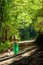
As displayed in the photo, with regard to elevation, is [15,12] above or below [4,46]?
above

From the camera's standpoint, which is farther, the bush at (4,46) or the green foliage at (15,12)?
the green foliage at (15,12)

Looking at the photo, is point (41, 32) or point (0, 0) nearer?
point (41, 32)

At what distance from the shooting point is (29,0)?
26594mm

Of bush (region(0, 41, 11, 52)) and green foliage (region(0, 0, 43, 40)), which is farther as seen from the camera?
green foliage (region(0, 0, 43, 40))

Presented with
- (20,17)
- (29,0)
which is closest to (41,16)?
(29,0)

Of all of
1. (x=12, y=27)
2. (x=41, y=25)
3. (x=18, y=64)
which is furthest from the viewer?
(x=12, y=27)

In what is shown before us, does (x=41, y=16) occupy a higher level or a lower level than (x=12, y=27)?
higher

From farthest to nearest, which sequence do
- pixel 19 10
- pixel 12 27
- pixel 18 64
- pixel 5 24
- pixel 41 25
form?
1. pixel 19 10
2. pixel 12 27
3. pixel 5 24
4. pixel 41 25
5. pixel 18 64

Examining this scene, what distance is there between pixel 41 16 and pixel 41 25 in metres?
0.90

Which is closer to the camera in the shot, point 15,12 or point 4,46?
point 4,46

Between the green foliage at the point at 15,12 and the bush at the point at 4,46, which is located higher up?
the green foliage at the point at 15,12

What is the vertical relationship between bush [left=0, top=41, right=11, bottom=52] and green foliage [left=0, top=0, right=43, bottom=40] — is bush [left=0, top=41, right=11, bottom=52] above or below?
below

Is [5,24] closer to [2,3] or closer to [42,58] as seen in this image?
[2,3]

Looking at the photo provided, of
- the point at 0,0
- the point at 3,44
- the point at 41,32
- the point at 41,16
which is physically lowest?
the point at 3,44
